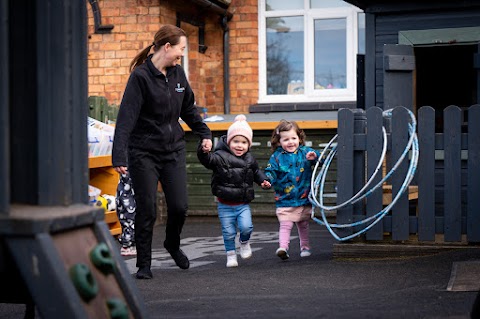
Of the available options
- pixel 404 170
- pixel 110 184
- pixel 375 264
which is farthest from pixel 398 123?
pixel 110 184

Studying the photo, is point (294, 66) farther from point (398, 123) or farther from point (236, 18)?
point (398, 123)

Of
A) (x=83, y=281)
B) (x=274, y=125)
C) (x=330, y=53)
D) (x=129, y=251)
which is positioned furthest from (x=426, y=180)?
(x=330, y=53)

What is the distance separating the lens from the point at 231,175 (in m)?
8.57

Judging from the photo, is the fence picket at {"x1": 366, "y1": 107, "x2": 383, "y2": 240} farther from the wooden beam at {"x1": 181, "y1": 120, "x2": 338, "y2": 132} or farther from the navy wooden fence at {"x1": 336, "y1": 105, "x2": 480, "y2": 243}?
the wooden beam at {"x1": 181, "y1": 120, "x2": 338, "y2": 132}

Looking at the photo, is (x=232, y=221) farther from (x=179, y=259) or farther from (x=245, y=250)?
(x=179, y=259)

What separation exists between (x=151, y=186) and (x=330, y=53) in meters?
8.97

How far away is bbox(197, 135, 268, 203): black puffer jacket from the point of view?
8547 mm

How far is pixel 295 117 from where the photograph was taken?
48.9 ft

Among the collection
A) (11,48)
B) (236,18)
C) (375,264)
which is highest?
(236,18)

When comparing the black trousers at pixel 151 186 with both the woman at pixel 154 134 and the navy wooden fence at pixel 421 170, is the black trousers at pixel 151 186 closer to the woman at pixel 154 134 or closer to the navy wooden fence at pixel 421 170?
the woman at pixel 154 134

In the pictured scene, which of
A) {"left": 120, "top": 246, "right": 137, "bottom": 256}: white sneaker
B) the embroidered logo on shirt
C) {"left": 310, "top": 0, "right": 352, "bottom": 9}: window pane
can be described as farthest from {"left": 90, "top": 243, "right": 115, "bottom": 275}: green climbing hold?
{"left": 310, "top": 0, "right": 352, "bottom": 9}: window pane

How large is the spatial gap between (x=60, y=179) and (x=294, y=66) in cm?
1274

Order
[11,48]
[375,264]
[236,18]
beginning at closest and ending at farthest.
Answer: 1. [11,48]
2. [375,264]
3. [236,18]

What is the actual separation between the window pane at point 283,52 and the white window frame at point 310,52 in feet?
0.37
